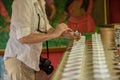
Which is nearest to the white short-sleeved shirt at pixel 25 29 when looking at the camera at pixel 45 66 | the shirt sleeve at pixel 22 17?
the shirt sleeve at pixel 22 17

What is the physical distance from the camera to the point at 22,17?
1.92 m

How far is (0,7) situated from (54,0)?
647 mm

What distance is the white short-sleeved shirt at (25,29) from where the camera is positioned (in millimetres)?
1932

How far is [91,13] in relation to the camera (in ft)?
12.3

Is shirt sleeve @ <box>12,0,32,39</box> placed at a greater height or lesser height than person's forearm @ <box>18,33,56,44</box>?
greater

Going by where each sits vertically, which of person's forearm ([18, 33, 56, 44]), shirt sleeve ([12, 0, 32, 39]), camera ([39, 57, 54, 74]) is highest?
shirt sleeve ([12, 0, 32, 39])

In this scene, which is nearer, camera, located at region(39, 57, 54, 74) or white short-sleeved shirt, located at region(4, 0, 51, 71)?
white short-sleeved shirt, located at region(4, 0, 51, 71)

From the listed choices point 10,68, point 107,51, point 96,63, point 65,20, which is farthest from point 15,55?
point 65,20

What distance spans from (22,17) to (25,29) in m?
0.07

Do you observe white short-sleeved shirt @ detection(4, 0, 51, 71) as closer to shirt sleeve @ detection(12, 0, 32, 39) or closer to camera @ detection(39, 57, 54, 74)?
shirt sleeve @ detection(12, 0, 32, 39)

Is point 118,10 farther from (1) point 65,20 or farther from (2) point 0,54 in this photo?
(2) point 0,54

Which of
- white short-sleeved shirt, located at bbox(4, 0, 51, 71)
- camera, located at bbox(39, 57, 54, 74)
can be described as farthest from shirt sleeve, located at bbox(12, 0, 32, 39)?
camera, located at bbox(39, 57, 54, 74)

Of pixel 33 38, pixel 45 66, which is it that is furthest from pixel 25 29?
pixel 45 66

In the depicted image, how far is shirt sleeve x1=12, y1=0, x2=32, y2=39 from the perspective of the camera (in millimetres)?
1924
